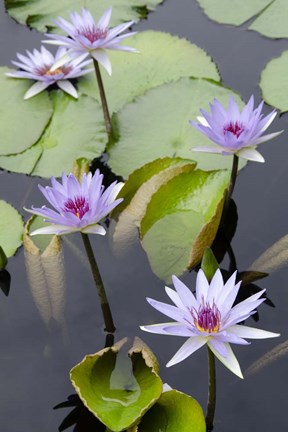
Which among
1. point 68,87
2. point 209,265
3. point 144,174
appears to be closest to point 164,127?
point 144,174

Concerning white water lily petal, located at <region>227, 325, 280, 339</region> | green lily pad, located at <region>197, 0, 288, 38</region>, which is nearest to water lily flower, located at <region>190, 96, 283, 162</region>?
white water lily petal, located at <region>227, 325, 280, 339</region>

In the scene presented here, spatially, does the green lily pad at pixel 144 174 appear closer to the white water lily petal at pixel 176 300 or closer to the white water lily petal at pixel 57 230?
the white water lily petal at pixel 57 230

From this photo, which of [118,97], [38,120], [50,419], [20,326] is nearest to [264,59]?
[118,97]

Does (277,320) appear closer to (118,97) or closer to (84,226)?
(84,226)

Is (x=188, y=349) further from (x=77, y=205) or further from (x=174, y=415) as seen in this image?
(x=77, y=205)

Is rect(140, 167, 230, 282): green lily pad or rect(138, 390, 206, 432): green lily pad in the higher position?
rect(140, 167, 230, 282): green lily pad

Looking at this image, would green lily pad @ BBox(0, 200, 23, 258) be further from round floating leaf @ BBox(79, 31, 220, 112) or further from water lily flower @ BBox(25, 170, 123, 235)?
round floating leaf @ BBox(79, 31, 220, 112)

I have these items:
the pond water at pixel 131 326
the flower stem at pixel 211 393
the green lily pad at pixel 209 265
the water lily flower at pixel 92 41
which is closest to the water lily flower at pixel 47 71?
the water lily flower at pixel 92 41
